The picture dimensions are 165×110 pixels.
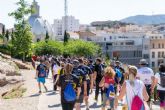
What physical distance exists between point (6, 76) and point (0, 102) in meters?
8.56

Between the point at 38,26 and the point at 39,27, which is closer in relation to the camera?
the point at 38,26

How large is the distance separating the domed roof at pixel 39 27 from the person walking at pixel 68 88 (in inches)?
5397

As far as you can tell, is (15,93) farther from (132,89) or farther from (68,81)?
(132,89)

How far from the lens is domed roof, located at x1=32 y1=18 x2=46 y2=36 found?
14860cm

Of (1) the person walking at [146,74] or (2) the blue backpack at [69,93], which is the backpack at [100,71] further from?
(2) the blue backpack at [69,93]

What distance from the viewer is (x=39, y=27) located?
14938cm

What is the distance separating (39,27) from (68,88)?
138641 millimetres

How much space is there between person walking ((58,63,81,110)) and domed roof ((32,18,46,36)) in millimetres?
137082

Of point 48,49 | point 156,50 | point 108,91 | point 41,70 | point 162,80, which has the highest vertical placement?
point 162,80

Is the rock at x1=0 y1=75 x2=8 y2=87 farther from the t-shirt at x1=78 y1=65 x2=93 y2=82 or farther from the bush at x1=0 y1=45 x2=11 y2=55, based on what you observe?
the bush at x1=0 y1=45 x2=11 y2=55

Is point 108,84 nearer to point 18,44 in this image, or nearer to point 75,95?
point 75,95

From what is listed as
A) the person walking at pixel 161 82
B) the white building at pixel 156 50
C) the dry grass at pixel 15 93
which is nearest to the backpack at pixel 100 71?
the person walking at pixel 161 82

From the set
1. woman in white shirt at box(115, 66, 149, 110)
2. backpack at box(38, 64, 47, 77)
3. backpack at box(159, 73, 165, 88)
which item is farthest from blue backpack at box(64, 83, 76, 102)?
backpack at box(38, 64, 47, 77)

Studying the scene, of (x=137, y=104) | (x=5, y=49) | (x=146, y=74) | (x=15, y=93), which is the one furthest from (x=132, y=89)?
(x=5, y=49)
